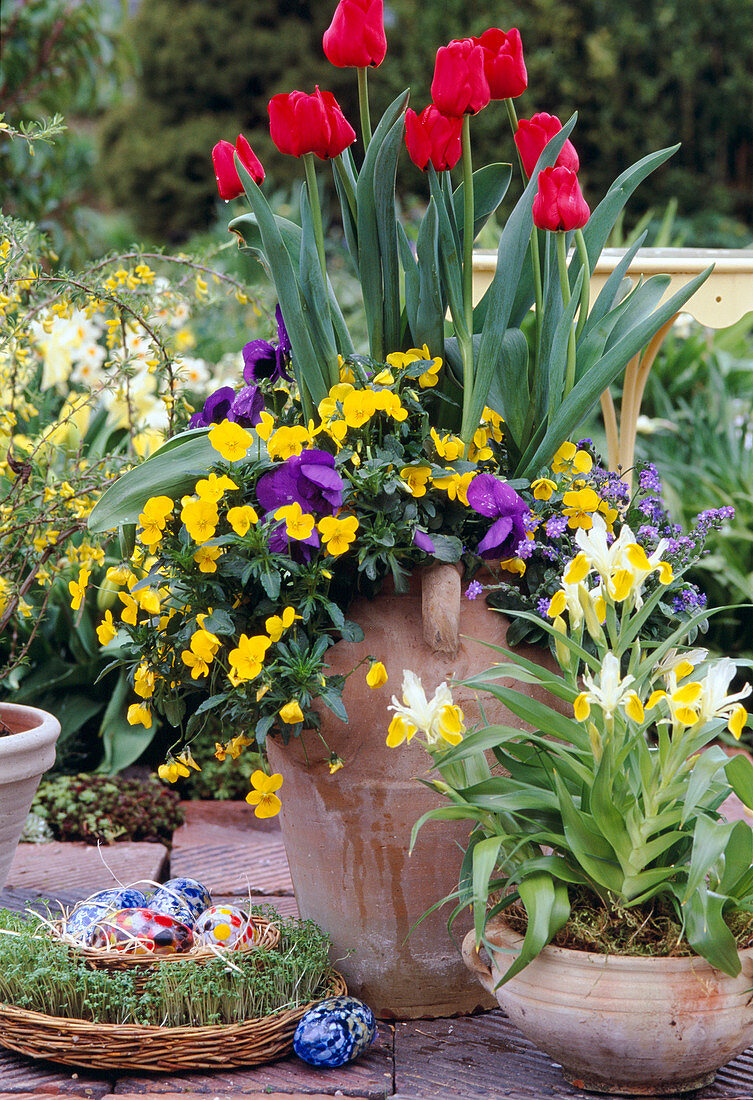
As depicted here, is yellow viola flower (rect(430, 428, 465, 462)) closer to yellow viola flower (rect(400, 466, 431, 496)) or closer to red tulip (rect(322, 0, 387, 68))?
yellow viola flower (rect(400, 466, 431, 496))

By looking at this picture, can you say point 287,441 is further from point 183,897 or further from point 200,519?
point 183,897

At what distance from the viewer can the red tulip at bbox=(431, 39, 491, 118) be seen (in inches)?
58.3

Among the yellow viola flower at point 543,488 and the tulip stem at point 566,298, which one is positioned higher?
the tulip stem at point 566,298

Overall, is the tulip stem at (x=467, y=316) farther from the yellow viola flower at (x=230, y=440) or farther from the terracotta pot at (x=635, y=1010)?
the terracotta pot at (x=635, y=1010)

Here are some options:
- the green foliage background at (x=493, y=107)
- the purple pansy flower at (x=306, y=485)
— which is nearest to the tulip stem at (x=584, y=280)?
the purple pansy flower at (x=306, y=485)

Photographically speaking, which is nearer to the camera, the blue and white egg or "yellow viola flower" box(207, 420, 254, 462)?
"yellow viola flower" box(207, 420, 254, 462)

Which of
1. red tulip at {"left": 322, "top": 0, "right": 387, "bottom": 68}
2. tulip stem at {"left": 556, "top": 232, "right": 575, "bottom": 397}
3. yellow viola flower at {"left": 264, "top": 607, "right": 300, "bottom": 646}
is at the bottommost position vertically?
yellow viola flower at {"left": 264, "top": 607, "right": 300, "bottom": 646}

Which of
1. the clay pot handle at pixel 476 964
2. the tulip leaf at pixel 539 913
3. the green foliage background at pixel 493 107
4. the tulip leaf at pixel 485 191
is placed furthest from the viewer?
the green foliage background at pixel 493 107

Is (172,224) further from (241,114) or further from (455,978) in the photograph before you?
(455,978)

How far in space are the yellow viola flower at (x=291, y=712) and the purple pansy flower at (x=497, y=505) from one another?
1.14 ft

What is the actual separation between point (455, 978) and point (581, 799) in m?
0.44

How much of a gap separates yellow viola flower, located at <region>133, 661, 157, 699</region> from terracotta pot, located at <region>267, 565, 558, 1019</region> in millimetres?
201

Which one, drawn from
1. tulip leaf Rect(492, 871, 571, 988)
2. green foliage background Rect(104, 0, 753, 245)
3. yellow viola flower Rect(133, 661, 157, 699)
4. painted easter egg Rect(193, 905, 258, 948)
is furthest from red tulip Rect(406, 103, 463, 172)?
green foliage background Rect(104, 0, 753, 245)

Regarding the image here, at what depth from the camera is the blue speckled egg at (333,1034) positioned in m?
1.49
